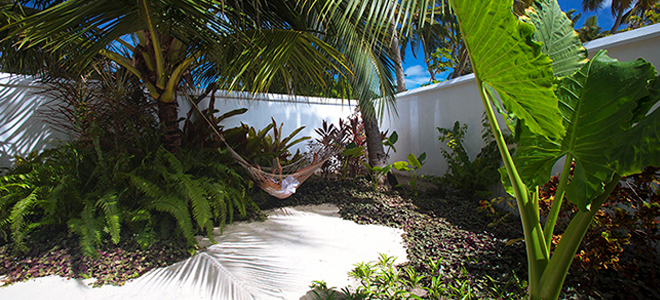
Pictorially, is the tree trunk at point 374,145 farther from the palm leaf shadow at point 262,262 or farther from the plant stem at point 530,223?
the plant stem at point 530,223

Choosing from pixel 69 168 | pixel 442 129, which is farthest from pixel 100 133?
pixel 442 129

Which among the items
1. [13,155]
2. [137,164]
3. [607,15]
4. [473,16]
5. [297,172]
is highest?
[607,15]

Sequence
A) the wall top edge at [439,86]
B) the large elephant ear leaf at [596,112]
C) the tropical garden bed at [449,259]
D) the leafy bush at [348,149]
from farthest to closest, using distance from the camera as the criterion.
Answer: the leafy bush at [348,149] < the wall top edge at [439,86] < the tropical garden bed at [449,259] < the large elephant ear leaf at [596,112]

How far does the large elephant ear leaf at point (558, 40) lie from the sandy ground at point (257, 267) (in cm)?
144

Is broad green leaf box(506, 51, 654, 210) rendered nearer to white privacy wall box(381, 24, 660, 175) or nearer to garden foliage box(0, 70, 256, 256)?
white privacy wall box(381, 24, 660, 175)

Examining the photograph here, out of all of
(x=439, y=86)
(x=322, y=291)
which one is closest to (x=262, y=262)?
(x=322, y=291)

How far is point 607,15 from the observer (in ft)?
42.8

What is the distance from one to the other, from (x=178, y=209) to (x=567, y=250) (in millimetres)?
2238

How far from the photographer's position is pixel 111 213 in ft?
6.66

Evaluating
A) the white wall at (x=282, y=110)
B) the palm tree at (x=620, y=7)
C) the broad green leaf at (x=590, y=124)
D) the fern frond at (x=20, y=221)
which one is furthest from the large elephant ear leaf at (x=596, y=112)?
the palm tree at (x=620, y=7)

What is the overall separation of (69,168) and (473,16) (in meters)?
3.03

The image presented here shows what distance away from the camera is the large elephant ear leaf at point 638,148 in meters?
0.83

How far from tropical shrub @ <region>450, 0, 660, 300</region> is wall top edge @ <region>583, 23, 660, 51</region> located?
1236 mm

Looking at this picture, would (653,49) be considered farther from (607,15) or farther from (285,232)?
(607,15)
